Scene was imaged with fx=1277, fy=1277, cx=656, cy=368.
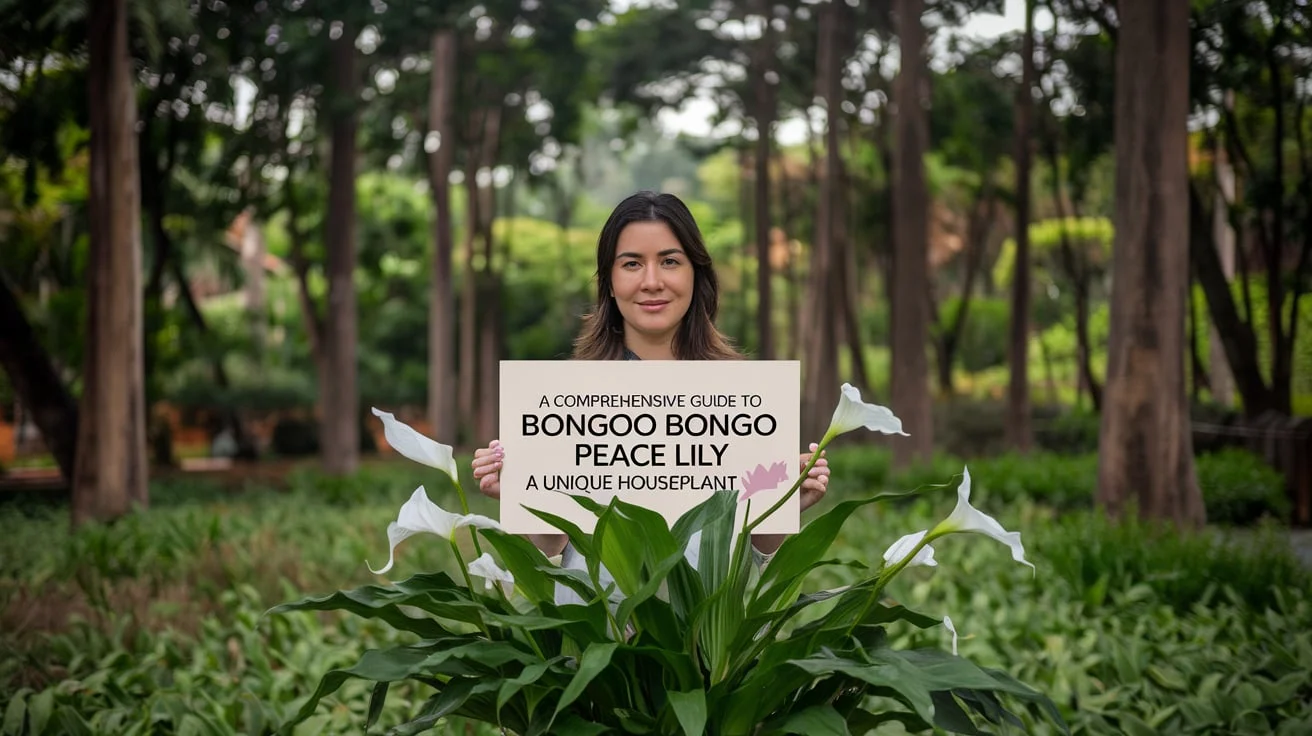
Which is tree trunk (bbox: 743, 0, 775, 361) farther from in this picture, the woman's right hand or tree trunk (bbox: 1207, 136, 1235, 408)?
the woman's right hand

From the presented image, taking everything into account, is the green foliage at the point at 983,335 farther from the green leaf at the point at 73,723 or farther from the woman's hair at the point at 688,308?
the woman's hair at the point at 688,308

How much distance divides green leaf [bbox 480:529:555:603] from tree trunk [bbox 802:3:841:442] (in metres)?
15.0

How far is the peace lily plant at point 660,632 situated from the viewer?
2.16m

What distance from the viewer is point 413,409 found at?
27.1m

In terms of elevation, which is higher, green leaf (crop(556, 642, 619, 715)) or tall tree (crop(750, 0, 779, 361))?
tall tree (crop(750, 0, 779, 361))

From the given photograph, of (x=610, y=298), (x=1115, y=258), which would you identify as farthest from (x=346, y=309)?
(x=610, y=298)

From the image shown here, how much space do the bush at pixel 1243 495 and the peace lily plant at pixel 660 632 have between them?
7.83 m

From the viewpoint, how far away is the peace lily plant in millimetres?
2160

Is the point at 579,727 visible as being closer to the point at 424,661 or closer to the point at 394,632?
the point at 424,661

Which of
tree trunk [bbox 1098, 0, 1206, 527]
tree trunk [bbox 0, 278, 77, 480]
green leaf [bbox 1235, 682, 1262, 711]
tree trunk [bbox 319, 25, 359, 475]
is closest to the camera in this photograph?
green leaf [bbox 1235, 682, 1262, 711]

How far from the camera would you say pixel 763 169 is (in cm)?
1947

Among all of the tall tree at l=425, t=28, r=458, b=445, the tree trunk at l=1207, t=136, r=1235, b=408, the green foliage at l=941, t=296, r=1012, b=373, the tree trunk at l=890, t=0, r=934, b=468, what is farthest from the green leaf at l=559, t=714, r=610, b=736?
the green foliage at l=941, t=296, r=1012, b=373

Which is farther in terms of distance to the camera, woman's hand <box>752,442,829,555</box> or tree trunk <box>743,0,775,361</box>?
tree trunk <box>743,0,775,361</box>

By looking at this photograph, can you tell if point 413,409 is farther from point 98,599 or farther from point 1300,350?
point 98,599
